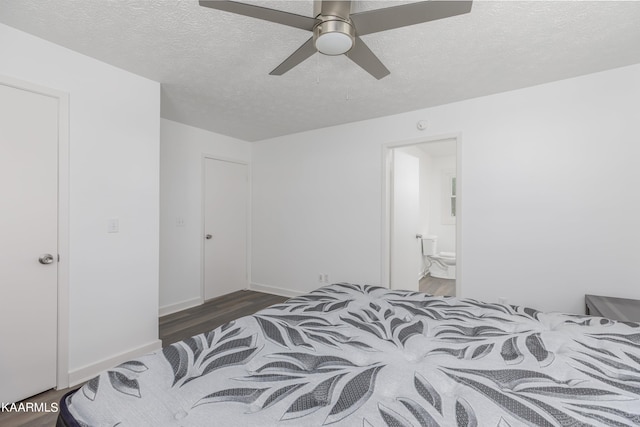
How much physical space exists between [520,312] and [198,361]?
5.57ft

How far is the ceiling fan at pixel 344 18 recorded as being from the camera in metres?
1.30

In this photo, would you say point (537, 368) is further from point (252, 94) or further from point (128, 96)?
point (128, 96)

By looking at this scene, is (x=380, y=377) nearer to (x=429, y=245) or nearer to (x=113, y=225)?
(x=113, y=225)

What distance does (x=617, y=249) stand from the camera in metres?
2.38

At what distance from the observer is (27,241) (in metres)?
1.95

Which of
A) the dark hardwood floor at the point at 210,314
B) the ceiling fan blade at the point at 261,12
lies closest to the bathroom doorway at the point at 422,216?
the dark hardwood floor at the point at 210,314

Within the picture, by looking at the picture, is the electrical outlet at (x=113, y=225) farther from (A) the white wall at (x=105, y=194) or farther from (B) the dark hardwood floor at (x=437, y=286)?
(B) the dark hardwood floor at (x=437, y=286)

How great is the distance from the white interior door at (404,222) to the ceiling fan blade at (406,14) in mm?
2206

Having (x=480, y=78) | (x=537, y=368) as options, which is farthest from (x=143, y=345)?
(x=480, y=78)

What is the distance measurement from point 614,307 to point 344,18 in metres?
2.72

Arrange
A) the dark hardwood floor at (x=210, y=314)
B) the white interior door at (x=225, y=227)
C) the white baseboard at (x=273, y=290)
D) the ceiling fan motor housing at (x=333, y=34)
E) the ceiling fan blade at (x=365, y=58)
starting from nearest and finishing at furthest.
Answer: the ceiling fan motor housing at (x=333, y=34) < the ceiling fan blade at (x=365, y=58) < the dark hardwood floor at (x=210, y=314) < the white interior door at (x=225, y=227) < the white baseboard at (x=273, y=290)

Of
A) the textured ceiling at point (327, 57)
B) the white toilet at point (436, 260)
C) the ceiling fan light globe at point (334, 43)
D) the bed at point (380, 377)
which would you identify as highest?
the textured ceiling at point (327, 57)

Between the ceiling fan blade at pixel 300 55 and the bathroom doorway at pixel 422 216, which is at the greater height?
the ceiling fan blade at pixel 300 55

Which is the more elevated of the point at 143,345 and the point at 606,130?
the point at 606,130
